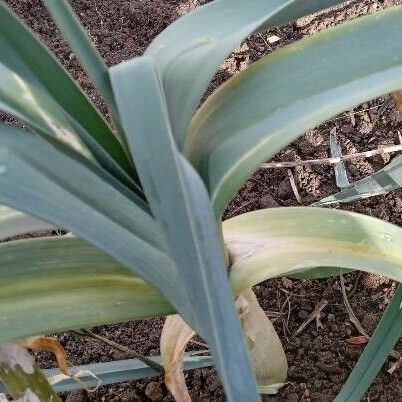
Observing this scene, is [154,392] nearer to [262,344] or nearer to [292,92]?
[262,344]

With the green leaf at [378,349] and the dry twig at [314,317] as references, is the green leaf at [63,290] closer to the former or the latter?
the green leaf at [378,349]

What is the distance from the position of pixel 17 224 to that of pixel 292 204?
55 cm

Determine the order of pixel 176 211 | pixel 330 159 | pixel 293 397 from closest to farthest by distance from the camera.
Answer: pixel 176 211
pixel 293 397
pixel 330 159

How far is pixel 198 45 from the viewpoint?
0.52m

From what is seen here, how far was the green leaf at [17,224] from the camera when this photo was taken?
0.60m

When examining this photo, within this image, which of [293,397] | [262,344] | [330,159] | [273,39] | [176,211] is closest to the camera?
[176,211]

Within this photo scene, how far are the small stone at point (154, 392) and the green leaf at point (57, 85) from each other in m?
0.45

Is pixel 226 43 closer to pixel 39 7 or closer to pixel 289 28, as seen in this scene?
pixel 289 28

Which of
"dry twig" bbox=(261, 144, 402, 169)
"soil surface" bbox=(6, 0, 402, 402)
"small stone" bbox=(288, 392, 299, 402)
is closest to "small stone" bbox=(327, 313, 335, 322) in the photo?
"soil surface" bbox=(6, 0, 402, 402)

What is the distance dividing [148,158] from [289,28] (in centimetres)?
87

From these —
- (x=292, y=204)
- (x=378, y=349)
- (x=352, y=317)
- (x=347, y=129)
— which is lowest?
(x=378, y=349)

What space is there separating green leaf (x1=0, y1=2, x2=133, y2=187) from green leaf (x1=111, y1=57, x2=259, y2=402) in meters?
0.07

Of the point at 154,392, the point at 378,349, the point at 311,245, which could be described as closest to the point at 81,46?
the point at 311,245

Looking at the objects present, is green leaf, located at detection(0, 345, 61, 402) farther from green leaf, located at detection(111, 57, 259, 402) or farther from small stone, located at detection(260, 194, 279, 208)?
small stone, located at detection(260, 194, 279, 208)
